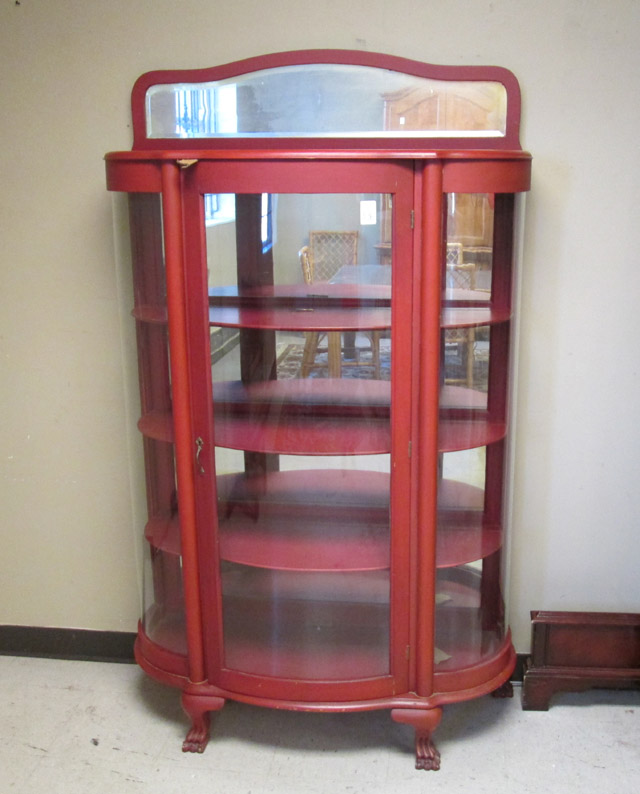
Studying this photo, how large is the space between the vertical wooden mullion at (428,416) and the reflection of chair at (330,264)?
13 cm

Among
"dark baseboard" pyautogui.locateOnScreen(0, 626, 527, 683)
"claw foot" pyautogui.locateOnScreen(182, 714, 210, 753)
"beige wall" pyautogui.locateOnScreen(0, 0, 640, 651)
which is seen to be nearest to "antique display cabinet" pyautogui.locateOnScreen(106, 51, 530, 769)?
"claw foot" pyautogui.locateOnScreen(182, 714, 210, 753)

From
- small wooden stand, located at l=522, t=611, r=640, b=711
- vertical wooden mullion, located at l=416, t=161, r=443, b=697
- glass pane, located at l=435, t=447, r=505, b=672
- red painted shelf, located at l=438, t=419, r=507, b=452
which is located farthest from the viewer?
small wooden stand, located at l=522, t=611, r=640, b=711

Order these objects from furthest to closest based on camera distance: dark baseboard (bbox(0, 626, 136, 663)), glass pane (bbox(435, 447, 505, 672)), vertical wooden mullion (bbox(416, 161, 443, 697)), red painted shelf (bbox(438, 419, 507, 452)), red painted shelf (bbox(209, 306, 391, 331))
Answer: dark baseboard (bbox(0, 626, 136, 663)) → glass pane (bbox(435, 447, 505, 672)) → red painted shelf (bbox(438, 419, 507, 452)) → red painted shelf (bbox(209, 306, 391, 331)) → vertical wooden mullion (bbox(416, 161, 443, 697))

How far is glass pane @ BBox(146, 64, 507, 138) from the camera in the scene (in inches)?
85.4

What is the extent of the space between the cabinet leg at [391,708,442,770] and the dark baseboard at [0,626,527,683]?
969mm

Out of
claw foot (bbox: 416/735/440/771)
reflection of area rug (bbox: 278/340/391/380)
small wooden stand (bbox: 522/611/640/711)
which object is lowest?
claw foot (bbox: 416/735/440/771)

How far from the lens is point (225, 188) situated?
6.37 feet

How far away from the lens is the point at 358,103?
7.14 ft

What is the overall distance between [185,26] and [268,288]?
0.75 m

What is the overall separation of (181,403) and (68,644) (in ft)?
3.69

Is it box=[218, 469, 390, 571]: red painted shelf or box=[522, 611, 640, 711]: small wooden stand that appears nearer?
box=[218, 469, 390, 571]: red painted shelf

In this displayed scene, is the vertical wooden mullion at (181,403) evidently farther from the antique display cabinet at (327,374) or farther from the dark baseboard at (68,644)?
the dark baseboard at (68,644)

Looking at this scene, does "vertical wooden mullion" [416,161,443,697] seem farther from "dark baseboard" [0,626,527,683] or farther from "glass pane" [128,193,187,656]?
"dark baseboard" [0,626,527,683]

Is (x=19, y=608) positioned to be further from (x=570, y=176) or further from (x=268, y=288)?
(x=570, y=176)
